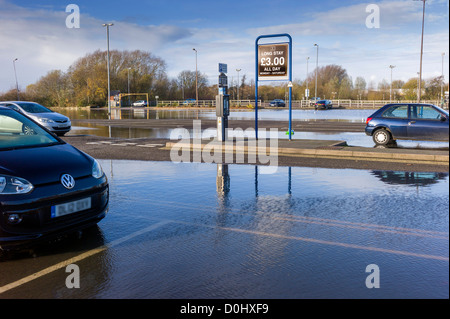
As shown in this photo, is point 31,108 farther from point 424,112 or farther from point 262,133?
point 424,112

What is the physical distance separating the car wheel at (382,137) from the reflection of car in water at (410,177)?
543 centimetres

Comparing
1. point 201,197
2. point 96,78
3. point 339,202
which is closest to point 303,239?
point 339,202

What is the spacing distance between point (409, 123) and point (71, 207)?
12.5 m

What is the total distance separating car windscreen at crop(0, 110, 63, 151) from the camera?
17.6ft

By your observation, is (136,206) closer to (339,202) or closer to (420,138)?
(339,202)

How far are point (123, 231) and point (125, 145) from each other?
32.8 feet

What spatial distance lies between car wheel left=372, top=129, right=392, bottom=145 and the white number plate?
12.0 metres

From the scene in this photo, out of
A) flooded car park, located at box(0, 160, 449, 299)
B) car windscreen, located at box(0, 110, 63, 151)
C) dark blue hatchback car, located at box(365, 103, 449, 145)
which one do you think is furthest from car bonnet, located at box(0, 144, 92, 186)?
dark blue hatchback car, located at box(365, 103, 449, 145)

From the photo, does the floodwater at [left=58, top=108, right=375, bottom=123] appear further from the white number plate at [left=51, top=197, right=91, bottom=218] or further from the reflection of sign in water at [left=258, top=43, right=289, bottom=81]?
the white number plate at [left=51, top=197, right=91, bottom=218]

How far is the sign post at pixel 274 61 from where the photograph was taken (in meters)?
14.9

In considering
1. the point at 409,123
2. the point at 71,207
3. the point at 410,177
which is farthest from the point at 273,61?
the point at 71,207

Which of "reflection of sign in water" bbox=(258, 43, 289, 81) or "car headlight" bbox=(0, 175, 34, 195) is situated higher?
"reflection of sign in water" bbox=(258, 43, 289, 81)

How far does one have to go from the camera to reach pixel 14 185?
4.40 meters

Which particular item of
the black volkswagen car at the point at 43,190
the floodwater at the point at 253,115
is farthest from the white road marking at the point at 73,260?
the floodwater at the point at 253,115
